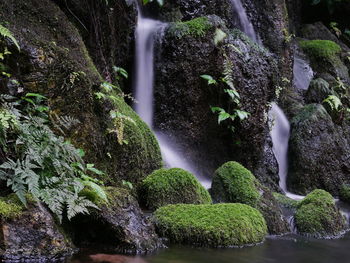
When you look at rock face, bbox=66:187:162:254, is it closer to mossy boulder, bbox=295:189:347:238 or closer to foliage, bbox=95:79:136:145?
foliage, bbox=95:79:136:145

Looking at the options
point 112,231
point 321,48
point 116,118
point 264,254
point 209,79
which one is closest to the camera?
point 112,231

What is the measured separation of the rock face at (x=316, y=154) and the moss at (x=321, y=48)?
3.73 m

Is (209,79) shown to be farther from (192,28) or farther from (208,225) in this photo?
(208,225)

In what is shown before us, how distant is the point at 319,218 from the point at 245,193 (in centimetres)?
117

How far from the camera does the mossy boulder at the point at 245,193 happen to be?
5883 millimetres

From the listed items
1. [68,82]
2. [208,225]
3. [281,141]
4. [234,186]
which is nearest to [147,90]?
[234,186]

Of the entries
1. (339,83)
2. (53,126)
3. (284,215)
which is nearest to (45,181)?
(53,126)

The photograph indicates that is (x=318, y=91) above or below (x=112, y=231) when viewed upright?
above

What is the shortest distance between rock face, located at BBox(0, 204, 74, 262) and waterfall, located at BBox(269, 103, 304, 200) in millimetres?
7201

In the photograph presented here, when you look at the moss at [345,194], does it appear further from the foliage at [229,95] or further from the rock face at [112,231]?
the rock face at [112,231]

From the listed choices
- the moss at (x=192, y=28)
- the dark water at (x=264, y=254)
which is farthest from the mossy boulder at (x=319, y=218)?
the moss at (x=192, y=28)

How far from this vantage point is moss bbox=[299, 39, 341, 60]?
549 inches

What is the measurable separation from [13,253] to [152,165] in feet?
10.9

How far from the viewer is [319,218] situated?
20.4 ft
